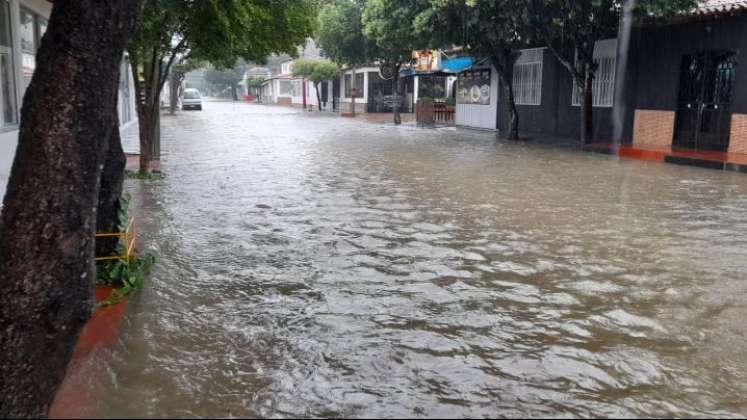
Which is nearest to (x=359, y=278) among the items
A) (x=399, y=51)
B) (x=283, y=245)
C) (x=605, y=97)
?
(x=283, y=245)

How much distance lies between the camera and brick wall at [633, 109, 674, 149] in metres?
18.3

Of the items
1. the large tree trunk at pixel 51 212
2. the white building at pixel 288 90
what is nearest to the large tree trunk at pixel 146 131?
the large tree trunk at pixel 51 212

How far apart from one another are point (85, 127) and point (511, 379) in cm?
271

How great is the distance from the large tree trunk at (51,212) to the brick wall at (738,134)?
16.0 metres

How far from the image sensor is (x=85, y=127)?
338 centimetres

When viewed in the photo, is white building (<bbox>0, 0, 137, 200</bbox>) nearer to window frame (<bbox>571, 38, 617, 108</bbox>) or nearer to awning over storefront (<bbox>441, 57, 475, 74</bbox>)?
window frame (<bbox>571, 38, 617, 108</bbox>)

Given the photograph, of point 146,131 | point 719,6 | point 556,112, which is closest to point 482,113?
point 556,112

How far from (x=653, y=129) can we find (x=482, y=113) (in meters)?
10.0

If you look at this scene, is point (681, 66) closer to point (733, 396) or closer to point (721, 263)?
point (721, 263)

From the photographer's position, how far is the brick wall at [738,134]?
52.3 ft

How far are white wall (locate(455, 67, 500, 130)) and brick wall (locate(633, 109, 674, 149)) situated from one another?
8282mm

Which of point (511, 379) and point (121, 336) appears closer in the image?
point (511, 379)

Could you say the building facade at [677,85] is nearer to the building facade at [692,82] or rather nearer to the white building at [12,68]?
the building facade at [692,82]

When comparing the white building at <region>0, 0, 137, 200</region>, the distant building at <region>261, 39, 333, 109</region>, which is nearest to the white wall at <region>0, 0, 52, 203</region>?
the white building at <region>0, 0, 137, 200</region>
